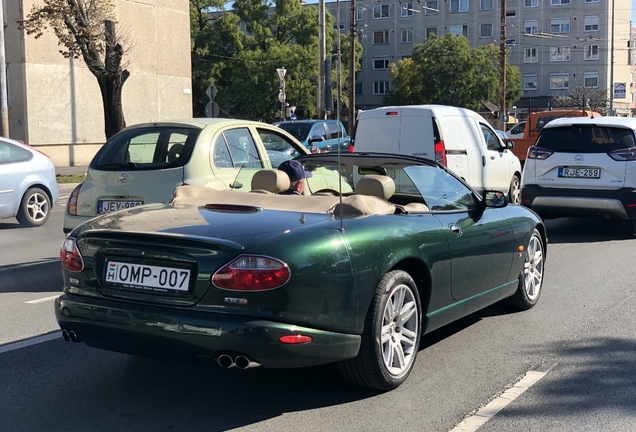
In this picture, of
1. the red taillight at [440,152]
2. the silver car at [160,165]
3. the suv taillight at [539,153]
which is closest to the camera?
the silver car at [160,165]

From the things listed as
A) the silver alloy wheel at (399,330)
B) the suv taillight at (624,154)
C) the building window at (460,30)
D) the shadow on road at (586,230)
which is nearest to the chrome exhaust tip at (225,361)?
the silver alloy wheel at (399,330)

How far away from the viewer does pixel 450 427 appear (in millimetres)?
4113

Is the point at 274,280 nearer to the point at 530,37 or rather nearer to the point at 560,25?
the point at 560,25

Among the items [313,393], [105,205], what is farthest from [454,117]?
[313,393]

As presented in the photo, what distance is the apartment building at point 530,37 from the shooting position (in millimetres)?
74125

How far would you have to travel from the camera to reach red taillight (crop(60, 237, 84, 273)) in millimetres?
4570

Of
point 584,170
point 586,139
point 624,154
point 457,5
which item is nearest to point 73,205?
point 584,170

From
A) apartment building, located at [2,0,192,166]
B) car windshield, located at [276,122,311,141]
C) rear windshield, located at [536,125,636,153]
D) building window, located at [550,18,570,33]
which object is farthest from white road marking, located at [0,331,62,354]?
building window, located at [550,18,570,33]

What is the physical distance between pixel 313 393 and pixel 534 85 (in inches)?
3020

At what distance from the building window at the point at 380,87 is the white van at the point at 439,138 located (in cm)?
6844

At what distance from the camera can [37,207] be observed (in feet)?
42.7

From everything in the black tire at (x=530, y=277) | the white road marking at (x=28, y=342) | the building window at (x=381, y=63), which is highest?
the building window at (x=381, y=63)

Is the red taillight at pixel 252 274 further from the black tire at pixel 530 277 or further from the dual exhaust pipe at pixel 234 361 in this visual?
the black tire at pixel 530 277

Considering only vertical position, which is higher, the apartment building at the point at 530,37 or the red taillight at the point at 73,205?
the apartment building at the point at 530,37
